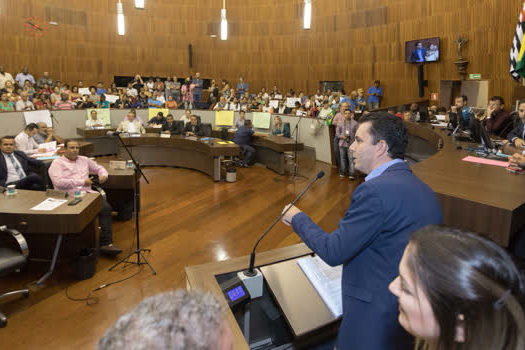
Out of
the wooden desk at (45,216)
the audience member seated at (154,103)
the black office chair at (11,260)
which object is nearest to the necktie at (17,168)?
the wooden desk at (45,216)

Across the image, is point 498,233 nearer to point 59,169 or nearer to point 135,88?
point 59,169

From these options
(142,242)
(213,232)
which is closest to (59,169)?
(142,242)

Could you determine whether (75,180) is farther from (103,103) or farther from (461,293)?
(103,103)

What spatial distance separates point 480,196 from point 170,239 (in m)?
3.25

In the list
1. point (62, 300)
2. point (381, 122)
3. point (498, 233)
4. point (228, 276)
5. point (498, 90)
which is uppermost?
point (498, 90)

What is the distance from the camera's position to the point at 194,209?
212 inches

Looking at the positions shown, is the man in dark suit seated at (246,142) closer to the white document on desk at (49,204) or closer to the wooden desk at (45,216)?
the wooden desk at (45,216)

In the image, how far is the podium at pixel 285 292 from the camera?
4.66ft

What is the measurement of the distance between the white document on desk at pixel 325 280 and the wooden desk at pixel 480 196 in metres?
0.54

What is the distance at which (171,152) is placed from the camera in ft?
27.2

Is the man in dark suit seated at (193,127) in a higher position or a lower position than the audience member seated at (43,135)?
higher

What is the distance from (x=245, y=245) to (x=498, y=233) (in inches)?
109

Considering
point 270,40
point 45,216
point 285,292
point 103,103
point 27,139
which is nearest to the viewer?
point 285,292

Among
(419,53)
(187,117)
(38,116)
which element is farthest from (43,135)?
(419,53)
